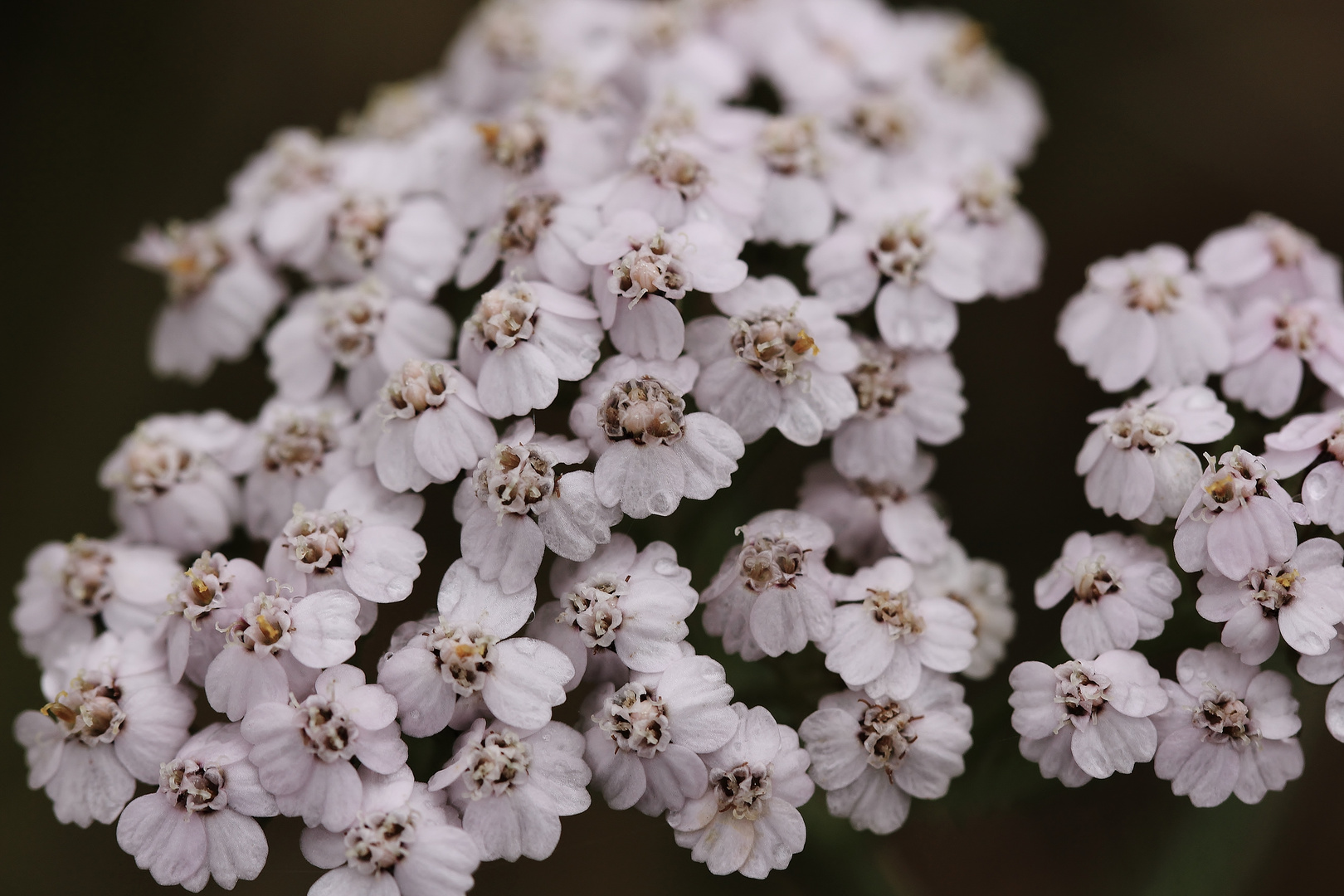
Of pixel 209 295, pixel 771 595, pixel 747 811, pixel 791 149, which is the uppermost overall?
pixel 791 149

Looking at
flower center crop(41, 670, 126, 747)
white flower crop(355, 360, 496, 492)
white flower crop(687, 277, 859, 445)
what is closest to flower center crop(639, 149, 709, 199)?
white flower crop(687, 277, 859, 445)

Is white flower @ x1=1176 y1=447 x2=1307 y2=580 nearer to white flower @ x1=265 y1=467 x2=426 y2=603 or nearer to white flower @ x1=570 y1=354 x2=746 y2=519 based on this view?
white flower @ x1=570 y1=354 x2=746 y2=519

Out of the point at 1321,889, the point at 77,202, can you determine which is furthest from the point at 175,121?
the point at 1321,889

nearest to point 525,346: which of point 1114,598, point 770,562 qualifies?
point 770,562

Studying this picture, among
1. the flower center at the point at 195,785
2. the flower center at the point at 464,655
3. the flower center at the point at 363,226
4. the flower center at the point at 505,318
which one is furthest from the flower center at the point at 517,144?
the flower center at the point at 195,785

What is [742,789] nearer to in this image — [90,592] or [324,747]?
[324,747]

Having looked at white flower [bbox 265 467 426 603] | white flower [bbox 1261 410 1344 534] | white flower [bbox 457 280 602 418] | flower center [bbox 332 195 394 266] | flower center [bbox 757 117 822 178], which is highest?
flower center [bbox 757 117 822 178]

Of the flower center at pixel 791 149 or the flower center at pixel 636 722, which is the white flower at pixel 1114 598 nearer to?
the flower center at pixel 636 722
